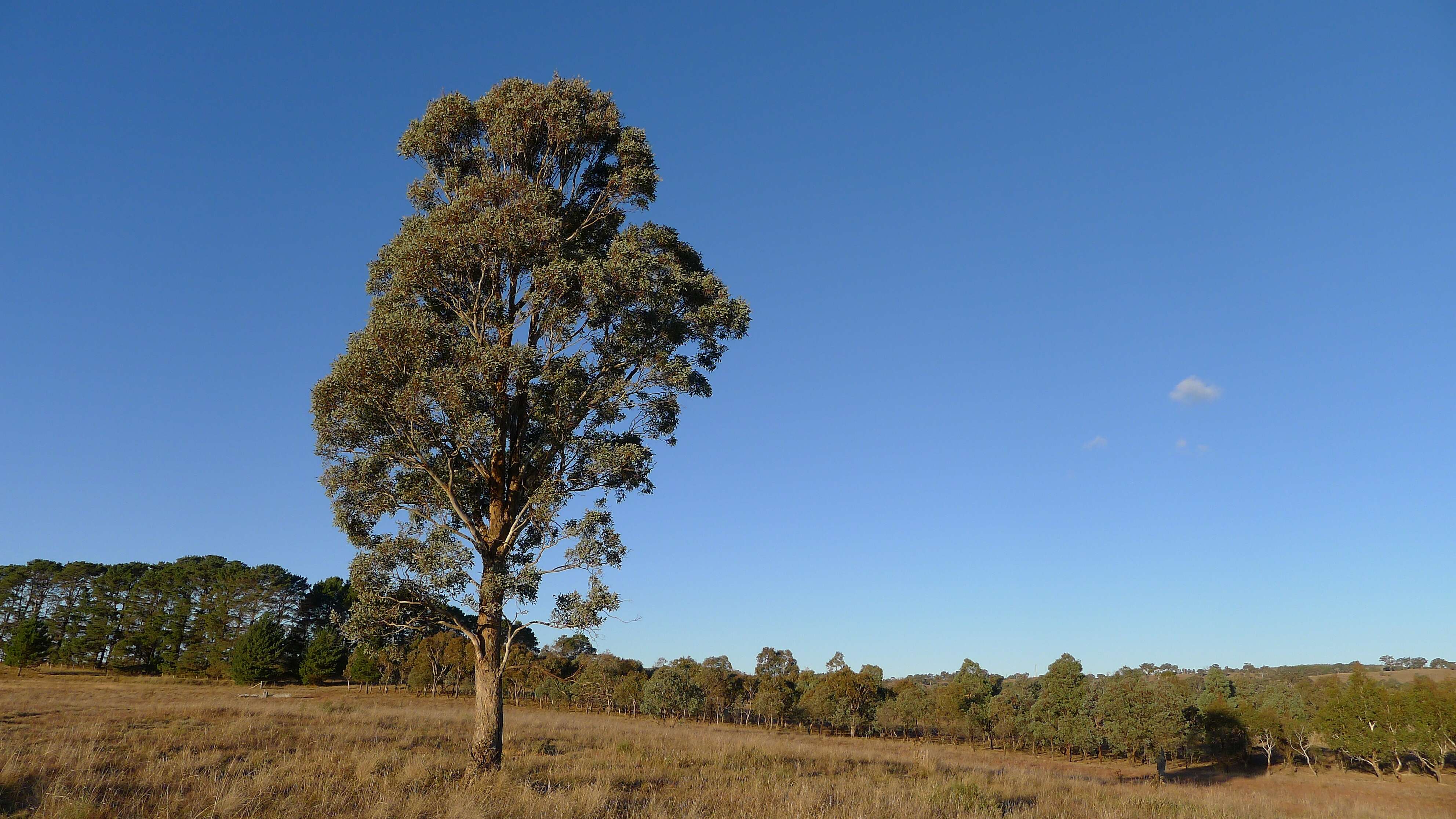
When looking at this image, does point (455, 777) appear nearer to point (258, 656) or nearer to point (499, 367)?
point (499, 367)

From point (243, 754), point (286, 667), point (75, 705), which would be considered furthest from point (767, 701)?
point (243, 754)

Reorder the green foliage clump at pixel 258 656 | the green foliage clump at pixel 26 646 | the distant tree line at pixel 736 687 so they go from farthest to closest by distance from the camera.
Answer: the green foliage clump at pixel 258 656 → the green foliage clump at pixel 26 646 → the distant tree line at pixel 736 687

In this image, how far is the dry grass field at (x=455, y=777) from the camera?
34.8 feet

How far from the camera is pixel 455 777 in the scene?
13.8 metres

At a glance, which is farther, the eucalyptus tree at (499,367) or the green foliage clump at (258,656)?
the green foliage clump at (258,656)

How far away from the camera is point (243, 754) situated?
15.9m

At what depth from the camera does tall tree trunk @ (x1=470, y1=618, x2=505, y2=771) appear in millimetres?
14336

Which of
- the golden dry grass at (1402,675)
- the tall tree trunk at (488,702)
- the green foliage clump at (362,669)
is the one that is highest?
the tall tree trunk at (488,702)

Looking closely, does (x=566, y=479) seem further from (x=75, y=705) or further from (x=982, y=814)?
(x=75, y=705)

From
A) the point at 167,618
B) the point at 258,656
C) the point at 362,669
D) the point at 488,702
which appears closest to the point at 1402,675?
the point at 362,669

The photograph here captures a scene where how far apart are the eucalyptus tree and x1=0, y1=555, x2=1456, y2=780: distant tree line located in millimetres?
56998

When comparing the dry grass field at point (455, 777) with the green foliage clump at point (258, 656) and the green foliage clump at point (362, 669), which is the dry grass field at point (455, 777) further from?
the green foliage clump at point (362, 669)

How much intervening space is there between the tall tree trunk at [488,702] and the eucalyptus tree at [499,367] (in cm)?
4

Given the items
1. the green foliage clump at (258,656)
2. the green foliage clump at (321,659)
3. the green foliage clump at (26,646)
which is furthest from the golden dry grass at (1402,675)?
the green foliage clump at (26,646)
